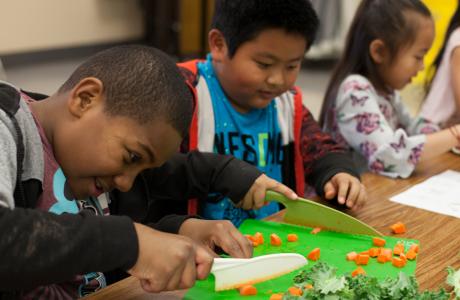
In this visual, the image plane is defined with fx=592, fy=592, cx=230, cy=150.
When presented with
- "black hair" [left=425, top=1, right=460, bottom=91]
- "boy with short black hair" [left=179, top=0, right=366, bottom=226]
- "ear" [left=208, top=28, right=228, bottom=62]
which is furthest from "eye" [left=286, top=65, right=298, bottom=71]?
"black hair" [left=425, top=1, right=460, bottom=91]

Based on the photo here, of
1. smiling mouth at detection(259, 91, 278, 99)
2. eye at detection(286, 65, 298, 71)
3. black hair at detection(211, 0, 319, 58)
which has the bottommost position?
smiling mouth at detection(259, 91, 278, 99)

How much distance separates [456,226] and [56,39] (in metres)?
4.78

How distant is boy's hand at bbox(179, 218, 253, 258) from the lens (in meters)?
1.04

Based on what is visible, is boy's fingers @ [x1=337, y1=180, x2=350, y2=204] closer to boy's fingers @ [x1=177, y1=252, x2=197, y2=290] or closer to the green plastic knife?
the green plastic knife

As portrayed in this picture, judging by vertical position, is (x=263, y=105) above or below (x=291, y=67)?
below

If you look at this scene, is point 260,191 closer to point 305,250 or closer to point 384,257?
point 305,250

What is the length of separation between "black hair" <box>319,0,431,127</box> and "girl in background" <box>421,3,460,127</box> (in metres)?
0.30

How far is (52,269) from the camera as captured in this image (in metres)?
0.71

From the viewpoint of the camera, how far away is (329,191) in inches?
54.8

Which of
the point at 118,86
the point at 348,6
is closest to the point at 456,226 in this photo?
the point at 118,86

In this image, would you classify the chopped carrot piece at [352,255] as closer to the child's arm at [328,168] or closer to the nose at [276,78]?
the child's arm at [328,168]

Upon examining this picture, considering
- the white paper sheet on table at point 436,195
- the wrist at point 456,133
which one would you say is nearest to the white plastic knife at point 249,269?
the white paper sheet on table at point 436,195

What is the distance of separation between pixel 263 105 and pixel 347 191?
1.19ft

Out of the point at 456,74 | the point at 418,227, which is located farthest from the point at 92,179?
the point at 456,74
